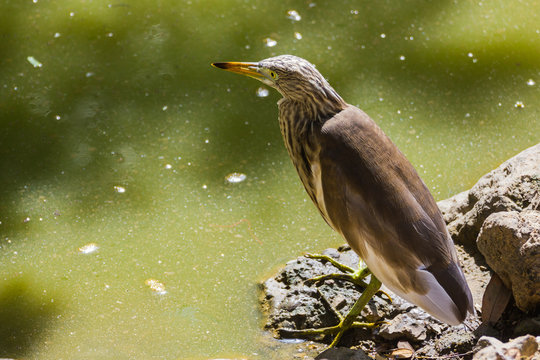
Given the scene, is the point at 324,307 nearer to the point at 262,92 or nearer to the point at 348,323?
the point at 348,323

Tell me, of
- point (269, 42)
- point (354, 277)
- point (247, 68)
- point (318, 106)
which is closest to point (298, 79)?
point (318, 106)

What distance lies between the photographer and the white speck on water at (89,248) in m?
2.95

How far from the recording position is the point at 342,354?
2.20 metres

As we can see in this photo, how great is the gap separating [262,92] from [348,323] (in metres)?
1.64

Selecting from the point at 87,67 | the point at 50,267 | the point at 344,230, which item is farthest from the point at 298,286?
Answer: the point at 87,67

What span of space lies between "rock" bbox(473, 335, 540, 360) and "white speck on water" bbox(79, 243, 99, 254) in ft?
5.81

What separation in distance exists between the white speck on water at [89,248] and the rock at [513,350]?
1770mm

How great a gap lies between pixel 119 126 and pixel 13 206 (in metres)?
0.70

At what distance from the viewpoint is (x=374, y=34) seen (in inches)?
157

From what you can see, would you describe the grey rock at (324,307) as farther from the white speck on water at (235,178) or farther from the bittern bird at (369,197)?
the white speck on water at (235,178)

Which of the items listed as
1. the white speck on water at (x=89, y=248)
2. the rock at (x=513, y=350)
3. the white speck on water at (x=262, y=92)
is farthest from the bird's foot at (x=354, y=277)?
the white speck on water at (x=262, y=92)

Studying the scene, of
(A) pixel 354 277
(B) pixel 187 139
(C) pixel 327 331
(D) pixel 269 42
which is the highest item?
(D) pixel 269 42

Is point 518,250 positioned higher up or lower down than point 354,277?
higher up

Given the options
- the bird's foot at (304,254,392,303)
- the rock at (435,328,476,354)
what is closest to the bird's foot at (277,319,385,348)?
the bird's foot at (304,254,392,303)
